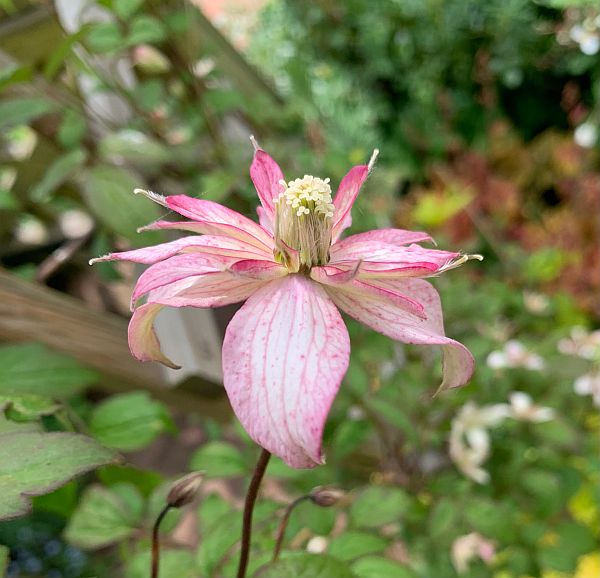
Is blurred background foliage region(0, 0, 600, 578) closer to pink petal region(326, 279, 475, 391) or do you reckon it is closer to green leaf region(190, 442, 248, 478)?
green leaf region(190, 442, 248, 478)

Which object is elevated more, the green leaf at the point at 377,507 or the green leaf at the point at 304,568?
the green leaf at the point at 304,568

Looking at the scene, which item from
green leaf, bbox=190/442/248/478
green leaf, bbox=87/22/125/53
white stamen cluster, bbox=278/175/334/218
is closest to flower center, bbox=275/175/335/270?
white stamen cluster, bbox=278/175/334/218

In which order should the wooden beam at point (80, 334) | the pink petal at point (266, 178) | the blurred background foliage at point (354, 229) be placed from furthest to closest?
1. the wooden beam at point (80, 334)
2. the blurred background foliage at point (354, 229)
3. the pink petal at point (266, 178)

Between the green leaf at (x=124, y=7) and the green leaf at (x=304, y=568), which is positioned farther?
the green leaf at (x=124, y=7)

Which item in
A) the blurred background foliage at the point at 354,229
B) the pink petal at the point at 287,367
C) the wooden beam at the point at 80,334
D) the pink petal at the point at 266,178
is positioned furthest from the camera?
the wooden beam at the point at 80,334

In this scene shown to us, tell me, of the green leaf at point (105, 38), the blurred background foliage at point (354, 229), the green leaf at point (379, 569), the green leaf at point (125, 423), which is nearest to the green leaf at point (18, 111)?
the blurred background foliage at point (354, 229)

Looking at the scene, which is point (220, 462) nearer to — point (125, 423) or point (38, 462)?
point (125, 423)

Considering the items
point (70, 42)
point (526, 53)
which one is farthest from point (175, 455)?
point (526, 53)

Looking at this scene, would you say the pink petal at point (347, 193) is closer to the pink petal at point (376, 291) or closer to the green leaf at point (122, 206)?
the pink petal at point (376, 291)
